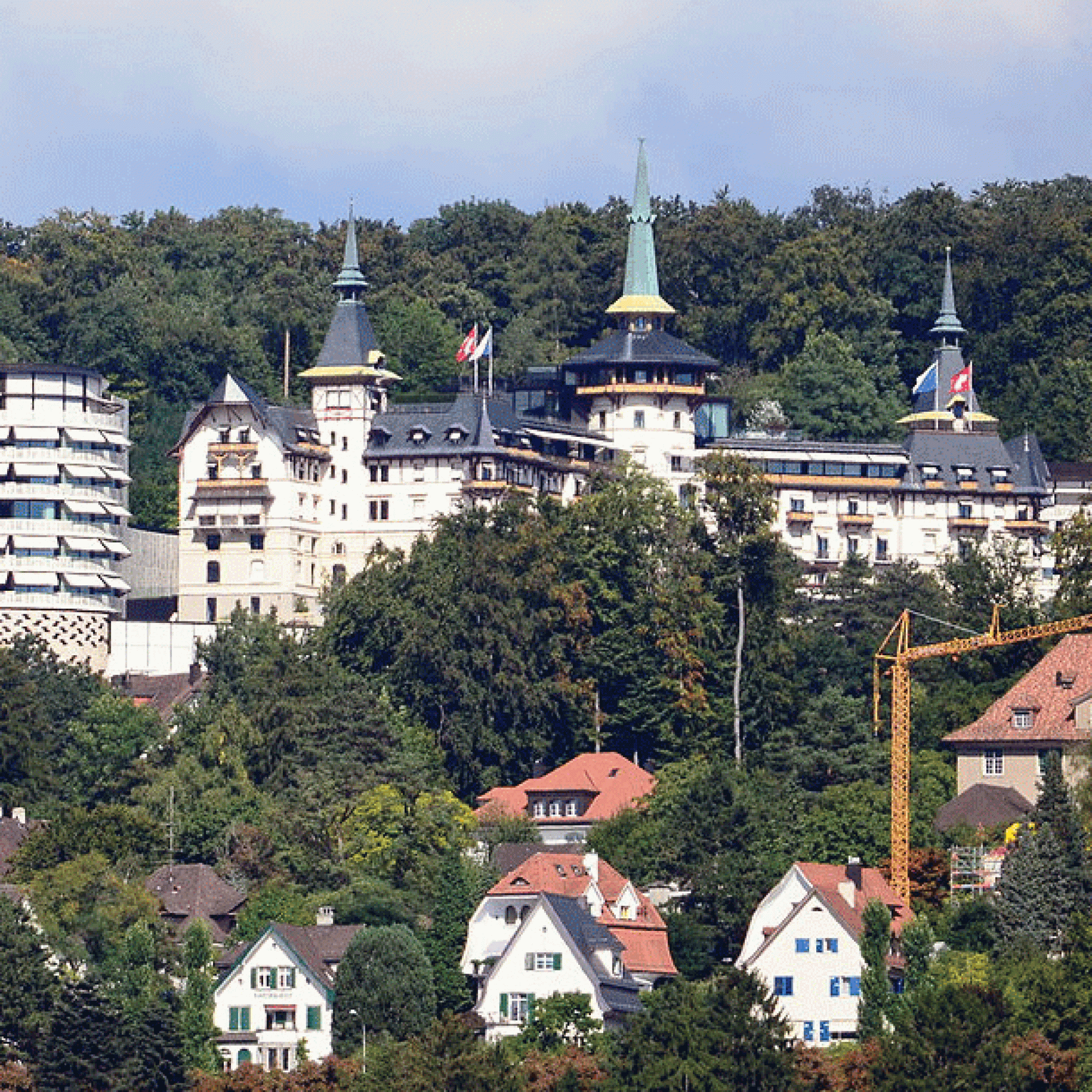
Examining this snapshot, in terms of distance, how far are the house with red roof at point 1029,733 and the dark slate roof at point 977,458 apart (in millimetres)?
28039

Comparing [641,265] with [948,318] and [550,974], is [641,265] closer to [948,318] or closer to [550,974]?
[948,318]

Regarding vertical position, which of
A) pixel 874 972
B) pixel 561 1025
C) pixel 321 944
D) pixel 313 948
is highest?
pixel 321 944

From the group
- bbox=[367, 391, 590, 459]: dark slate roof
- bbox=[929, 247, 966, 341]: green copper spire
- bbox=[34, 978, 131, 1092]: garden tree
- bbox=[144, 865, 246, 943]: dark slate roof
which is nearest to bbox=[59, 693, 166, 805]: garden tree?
bbox=[144, 865, 246, 943]: dark slate roof

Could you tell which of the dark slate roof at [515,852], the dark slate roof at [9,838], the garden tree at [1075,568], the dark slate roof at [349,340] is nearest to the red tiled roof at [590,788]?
the dark slate roof at [515,852]

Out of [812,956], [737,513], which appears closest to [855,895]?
[812,956]

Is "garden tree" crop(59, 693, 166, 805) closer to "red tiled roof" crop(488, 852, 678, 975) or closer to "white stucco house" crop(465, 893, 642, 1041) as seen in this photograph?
"red tiled roof" crop(488, 852, 678, 975)

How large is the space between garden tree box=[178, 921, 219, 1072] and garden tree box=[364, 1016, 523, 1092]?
507 centimetres

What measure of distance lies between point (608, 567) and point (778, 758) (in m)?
10.9

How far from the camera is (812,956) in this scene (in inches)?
5017

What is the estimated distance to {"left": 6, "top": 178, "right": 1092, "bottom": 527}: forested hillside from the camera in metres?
187

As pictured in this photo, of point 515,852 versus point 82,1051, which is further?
point 515,852

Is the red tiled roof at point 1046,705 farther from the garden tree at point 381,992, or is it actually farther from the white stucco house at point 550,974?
the garden tree at point 381,992

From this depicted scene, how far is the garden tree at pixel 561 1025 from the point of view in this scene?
122312 millimetres

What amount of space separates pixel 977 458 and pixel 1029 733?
1279 inches
